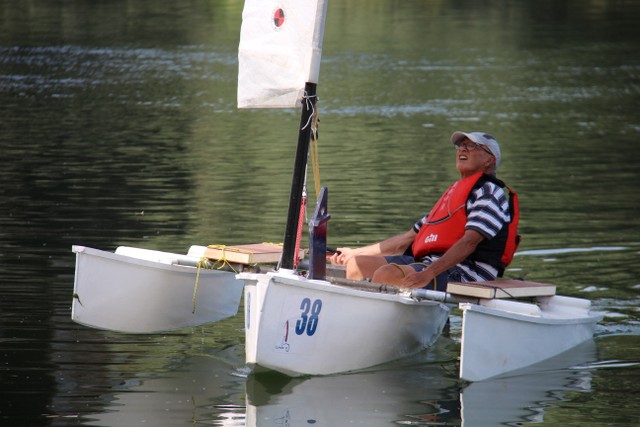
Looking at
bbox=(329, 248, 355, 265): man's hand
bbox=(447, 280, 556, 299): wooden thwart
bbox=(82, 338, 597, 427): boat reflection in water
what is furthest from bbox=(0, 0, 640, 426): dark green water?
bbox=(329, 248, 355, 265): man's hand

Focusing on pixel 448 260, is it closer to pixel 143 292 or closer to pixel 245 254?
pixel 245 254

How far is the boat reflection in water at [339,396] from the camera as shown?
7.80 meters

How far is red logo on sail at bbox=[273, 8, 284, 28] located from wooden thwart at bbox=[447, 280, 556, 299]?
1993 mm

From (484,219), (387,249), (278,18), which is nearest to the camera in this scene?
(484,219)

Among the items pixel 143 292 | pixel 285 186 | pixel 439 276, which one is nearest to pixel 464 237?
pixel 439 276

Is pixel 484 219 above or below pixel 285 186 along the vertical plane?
above

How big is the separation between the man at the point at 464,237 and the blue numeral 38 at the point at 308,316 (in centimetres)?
78

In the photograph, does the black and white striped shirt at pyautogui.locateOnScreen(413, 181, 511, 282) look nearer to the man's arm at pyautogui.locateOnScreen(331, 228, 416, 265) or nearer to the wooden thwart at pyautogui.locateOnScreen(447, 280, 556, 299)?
the wooden thwart at pyautogui.locateOnScreen(447, 280, 556, 299)

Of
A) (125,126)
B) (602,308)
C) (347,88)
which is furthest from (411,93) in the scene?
(602,308)

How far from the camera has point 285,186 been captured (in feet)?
54.4

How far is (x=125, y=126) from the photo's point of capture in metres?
23.7

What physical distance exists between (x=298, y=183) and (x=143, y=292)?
4.89 feet

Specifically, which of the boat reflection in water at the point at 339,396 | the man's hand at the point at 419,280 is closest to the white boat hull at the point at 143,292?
the boat reflection in water at the point at 339,396

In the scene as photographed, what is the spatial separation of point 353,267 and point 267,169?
8.97m
